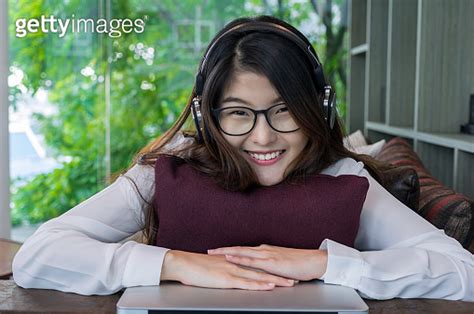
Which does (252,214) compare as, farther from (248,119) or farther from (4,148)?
(4,148)

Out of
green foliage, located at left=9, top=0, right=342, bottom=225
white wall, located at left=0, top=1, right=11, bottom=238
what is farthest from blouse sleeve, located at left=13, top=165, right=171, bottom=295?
green foliage, located at left=9, top=0, right=342, bottom=225

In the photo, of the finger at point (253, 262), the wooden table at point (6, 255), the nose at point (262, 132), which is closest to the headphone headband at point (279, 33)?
the nose at point (262, 132)

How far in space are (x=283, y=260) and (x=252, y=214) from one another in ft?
0.44

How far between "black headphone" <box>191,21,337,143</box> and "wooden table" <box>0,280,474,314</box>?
37 centimetres

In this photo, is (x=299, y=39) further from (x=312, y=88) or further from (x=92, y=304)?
(x=92, y=304)

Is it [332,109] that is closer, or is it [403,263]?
[403,263]

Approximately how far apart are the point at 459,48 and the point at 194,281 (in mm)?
1933

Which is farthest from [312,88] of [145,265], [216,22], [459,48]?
[216,22]

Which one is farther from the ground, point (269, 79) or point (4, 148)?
point (269, 79)

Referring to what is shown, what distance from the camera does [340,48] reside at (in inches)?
223

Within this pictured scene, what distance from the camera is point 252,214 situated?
145 centimetres

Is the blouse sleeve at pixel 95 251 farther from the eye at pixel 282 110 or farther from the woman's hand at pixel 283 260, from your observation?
the eye at pixel 282 110

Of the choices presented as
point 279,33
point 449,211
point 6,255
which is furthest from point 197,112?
point 6,255

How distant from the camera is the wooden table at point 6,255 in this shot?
209 cm
